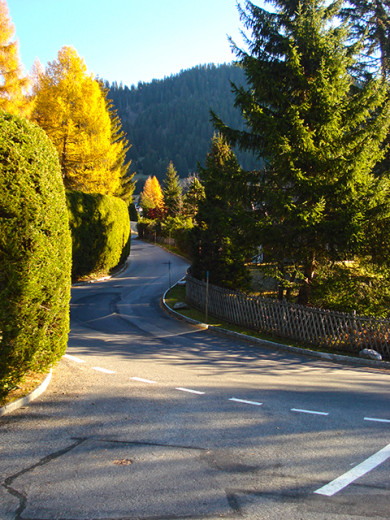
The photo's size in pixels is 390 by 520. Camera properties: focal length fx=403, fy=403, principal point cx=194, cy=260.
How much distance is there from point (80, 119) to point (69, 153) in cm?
266

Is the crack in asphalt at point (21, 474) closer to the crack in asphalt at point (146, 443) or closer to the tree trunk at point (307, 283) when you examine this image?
the crack in asphalt at point (146, 443)

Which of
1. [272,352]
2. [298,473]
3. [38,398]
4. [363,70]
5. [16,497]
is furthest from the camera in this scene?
[363,70]

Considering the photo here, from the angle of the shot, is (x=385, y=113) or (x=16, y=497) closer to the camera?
(x=16, y=497)

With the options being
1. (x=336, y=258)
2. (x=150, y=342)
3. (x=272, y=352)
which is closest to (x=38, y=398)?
(x=150, y=342)

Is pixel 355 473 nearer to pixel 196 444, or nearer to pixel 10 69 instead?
pixel 196 444

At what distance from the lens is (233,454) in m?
5.03

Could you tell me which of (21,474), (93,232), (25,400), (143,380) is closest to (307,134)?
(143,380)

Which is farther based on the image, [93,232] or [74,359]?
[93,232]

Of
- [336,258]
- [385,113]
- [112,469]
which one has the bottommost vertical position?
[112,469]

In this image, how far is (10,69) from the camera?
903 inches

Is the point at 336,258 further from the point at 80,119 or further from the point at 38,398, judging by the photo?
the point at 80,119

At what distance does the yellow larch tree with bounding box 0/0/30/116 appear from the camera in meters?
22.8

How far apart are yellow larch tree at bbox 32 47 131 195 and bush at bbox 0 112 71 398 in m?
22.7

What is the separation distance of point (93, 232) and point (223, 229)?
14125 millimetres
